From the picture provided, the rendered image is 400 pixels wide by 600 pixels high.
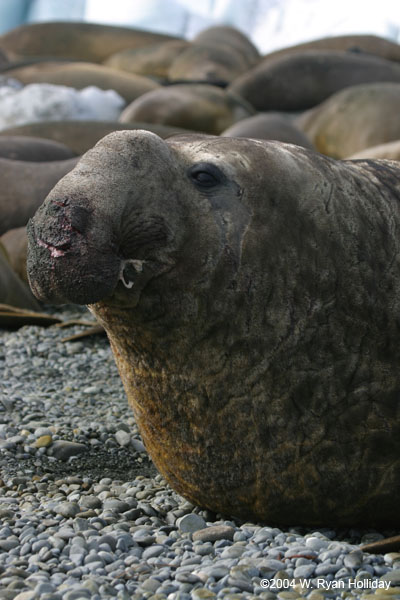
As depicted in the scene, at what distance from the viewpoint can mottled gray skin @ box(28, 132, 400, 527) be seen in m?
2.42

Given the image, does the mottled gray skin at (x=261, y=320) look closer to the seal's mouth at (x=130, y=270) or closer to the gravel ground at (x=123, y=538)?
the seal's mouth at (x=130, y=270)

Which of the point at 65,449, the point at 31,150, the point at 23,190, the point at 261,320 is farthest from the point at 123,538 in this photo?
the point at 31,150

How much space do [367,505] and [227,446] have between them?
0.45 metres

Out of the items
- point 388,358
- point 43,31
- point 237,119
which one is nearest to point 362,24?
point 43,31

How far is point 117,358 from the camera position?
279cm

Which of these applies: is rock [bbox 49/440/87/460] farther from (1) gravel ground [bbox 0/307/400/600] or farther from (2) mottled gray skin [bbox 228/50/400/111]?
(2) mottled gray skin [bbox 228/50/400/111]

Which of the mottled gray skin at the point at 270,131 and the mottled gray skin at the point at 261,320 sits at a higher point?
the mottled gray skin at the point at 261,320

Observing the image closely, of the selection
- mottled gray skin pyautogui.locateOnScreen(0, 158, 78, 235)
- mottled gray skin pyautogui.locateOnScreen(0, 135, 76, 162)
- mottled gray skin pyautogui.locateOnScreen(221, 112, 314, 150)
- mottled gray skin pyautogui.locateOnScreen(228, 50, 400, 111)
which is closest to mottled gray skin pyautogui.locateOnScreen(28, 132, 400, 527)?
mottled gray skin pyautogui.locateOnScreen(0, 158, 78, 235)

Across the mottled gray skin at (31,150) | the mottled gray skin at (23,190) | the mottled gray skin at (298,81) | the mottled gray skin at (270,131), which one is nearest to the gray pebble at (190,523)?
the mottled gray skin at (23,190)

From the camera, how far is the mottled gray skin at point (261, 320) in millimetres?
2424

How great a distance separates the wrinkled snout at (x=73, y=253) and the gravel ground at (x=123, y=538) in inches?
27.4

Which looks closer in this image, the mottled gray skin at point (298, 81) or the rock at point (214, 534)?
the rock at point (214, 534)

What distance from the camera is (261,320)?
8.31ft

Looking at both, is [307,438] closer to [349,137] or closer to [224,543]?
[224,543]
